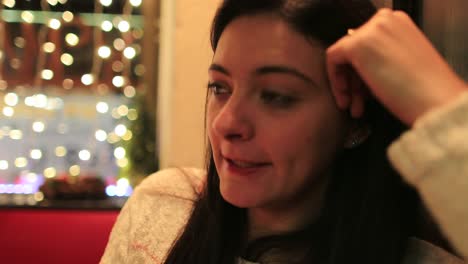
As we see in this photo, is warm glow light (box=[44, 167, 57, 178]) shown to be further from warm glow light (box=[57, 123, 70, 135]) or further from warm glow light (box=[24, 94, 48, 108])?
warm glow light (box=[24, 94, 48, 108])

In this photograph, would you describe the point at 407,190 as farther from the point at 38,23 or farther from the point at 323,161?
the point at 38,23

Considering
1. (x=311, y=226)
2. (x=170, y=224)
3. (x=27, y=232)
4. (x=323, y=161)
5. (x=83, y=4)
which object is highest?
(x=83, y=4)

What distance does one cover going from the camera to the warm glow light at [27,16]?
219cm

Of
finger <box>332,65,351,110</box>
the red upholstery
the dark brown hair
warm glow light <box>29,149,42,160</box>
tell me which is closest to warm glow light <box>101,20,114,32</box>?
warm glow light <box>29,149,42,160</box>

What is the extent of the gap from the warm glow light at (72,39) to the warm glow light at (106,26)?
118 mm

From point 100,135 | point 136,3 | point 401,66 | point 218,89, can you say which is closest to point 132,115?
point 100,135

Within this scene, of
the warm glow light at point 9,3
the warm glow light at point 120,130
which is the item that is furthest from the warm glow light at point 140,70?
the warm glow light at point 9,3

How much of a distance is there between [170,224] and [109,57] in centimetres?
127

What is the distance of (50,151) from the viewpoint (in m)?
2.22

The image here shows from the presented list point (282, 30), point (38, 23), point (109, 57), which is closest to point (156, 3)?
point (109, 57)

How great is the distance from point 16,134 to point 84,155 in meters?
0.30

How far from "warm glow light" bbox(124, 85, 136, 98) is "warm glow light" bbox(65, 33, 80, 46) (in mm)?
289

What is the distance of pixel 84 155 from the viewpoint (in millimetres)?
2227

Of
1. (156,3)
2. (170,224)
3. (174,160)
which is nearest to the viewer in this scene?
(170,224)
